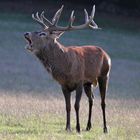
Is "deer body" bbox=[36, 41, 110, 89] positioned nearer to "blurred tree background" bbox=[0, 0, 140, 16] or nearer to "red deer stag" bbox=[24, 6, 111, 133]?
"red deer stag" bbox=[24, 6, 111, 133]

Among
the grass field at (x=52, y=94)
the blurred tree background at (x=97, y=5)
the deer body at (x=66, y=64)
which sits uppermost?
the deer body at (x=66, y=64)

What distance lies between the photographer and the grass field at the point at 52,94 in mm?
12125

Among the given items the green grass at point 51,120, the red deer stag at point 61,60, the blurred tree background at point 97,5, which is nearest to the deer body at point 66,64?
the red deer stag at point 61,60

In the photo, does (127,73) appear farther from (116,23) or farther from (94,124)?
(116,23)

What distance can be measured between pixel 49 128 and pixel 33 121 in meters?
0.80

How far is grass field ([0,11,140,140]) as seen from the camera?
12.1m

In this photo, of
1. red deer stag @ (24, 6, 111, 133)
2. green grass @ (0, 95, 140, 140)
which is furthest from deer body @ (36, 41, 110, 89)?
green grass @ (0, 95, 140, 140)

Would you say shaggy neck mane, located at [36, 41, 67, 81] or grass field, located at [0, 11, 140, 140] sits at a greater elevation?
shaggy neck mane, located at [36, 41, 67, 81]

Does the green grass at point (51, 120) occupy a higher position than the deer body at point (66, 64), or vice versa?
the deer body at point (66, 64)

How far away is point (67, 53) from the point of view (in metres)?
12.3

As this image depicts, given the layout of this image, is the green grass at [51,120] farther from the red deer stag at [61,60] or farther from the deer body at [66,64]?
the deer body at [66,64]

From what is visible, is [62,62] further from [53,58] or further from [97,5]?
[97,5]

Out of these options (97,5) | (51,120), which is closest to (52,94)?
(51,120)

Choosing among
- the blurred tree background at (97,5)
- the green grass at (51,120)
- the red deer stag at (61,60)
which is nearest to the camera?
the green grass at (51,120)
